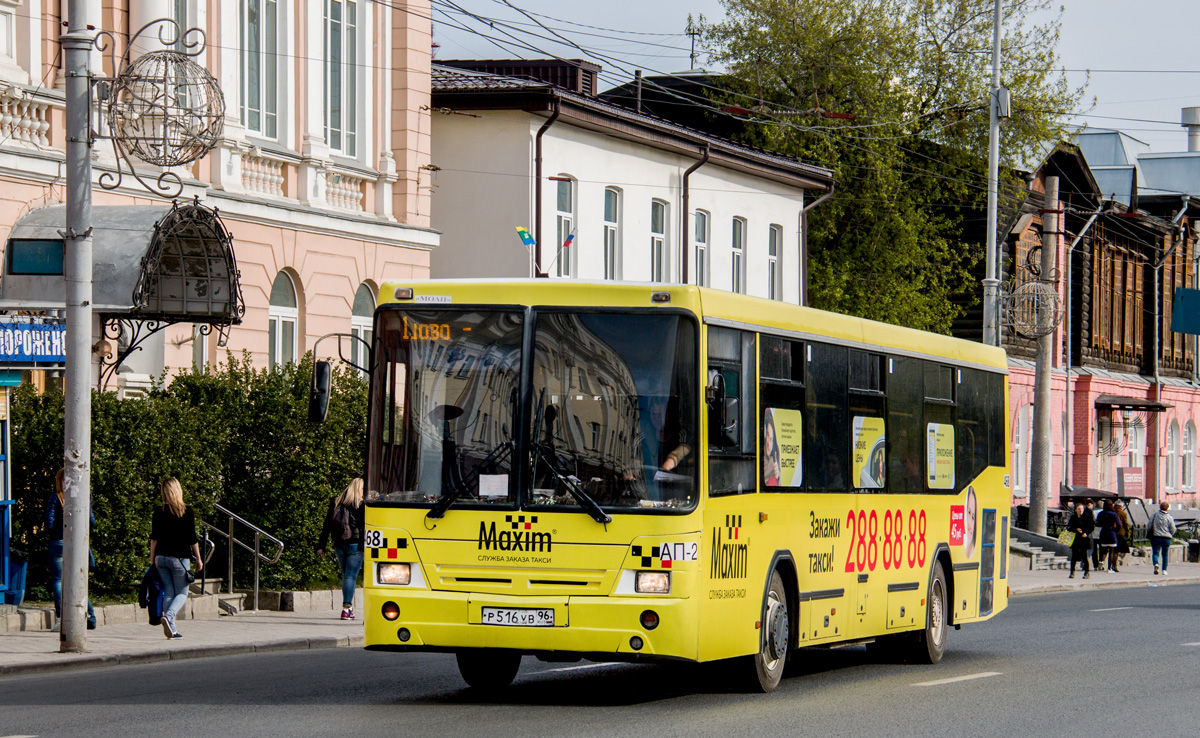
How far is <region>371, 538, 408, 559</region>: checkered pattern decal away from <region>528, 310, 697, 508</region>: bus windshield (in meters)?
0.97

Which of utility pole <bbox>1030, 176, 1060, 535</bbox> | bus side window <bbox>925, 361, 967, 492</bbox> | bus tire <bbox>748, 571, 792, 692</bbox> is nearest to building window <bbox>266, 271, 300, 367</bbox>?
bus side window <bbox>925, 361, 967, 492</bbox>

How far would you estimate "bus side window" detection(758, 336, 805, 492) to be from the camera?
1348 cm

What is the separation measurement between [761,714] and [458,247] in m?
22.2

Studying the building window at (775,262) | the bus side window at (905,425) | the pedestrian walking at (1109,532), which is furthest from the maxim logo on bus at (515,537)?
the pedestrian walking at (1109,532)

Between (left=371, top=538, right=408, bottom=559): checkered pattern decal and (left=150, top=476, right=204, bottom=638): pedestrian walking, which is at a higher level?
(left=371, top=538, right=408, bottom=559): checkered pattern decal

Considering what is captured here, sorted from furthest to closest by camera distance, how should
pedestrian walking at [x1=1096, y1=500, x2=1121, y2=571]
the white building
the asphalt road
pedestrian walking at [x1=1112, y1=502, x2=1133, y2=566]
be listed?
pedestrian walking at [x1=1112, y1=502, x2=1133, y2=566], pedestrian walking at [x1=1096, y1=500, x2=1121, y2=571], the white building, the asphalt road

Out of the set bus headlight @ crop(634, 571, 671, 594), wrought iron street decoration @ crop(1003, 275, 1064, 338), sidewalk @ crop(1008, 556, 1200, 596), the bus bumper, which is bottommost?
sidewalk @ crop(1008, 556, 1200, 596)

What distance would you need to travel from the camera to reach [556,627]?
478 inches

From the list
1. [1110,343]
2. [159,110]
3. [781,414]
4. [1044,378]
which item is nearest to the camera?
[781,414]

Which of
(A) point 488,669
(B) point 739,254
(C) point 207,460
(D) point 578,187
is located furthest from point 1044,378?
(A) point 488,669

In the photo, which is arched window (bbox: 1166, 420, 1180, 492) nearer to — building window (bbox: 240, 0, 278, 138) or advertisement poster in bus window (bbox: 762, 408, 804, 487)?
building window (bbox: 240, 0, 278, 138)

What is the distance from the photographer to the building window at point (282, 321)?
86.9ft

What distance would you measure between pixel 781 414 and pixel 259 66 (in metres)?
14.7

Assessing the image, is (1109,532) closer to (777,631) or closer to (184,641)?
(184,641)
